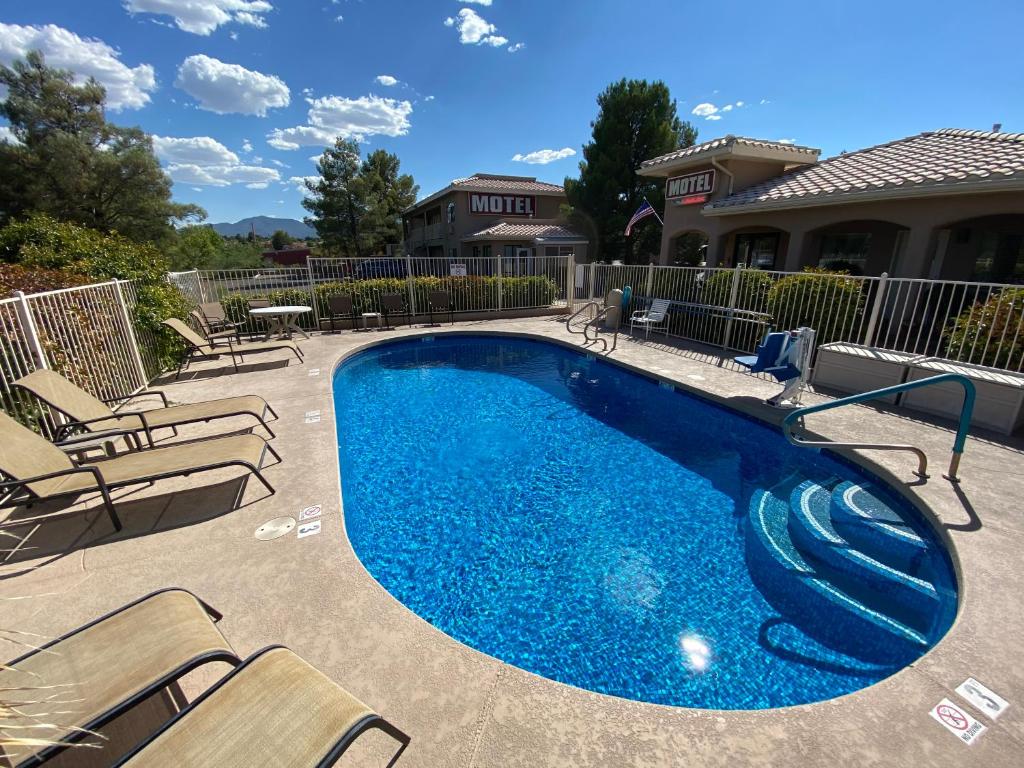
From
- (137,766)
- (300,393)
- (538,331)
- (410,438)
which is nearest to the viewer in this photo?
(137,766)

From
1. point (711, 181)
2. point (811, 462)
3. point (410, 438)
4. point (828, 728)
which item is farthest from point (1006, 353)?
point (711, 181)

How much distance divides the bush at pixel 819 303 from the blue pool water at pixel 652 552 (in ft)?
8.79

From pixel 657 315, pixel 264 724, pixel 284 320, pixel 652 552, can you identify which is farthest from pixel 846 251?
pixel 264 724

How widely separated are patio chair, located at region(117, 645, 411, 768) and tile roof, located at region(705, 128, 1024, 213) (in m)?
10.8

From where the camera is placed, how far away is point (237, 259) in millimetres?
41938

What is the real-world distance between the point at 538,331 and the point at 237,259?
4337 centimetres

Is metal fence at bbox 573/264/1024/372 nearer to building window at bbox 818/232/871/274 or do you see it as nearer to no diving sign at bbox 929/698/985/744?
building window at bbox 818/232/871/274

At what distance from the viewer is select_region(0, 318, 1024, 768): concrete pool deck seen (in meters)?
1.64

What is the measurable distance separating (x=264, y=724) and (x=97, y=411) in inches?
164

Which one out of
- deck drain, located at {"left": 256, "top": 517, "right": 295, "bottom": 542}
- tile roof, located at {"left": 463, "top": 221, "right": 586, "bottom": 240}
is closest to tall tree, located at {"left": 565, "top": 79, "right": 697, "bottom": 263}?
tile roof, located at {"left": 463, "top": 221, "right": 586, "bottom": 240}

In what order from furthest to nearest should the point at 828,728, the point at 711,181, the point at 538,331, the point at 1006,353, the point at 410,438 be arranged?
1. the point at 711,181
2. the point at 538,331
3. the point at 410,438
4. the point at 1006,353
5. the point at 828,728

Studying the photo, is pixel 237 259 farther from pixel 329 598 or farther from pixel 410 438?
pixel 329 598

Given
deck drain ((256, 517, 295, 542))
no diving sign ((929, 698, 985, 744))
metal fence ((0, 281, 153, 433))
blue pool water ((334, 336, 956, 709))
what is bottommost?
blue pool water ((334, 336, 956, 709))

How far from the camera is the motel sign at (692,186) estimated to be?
12.0m
